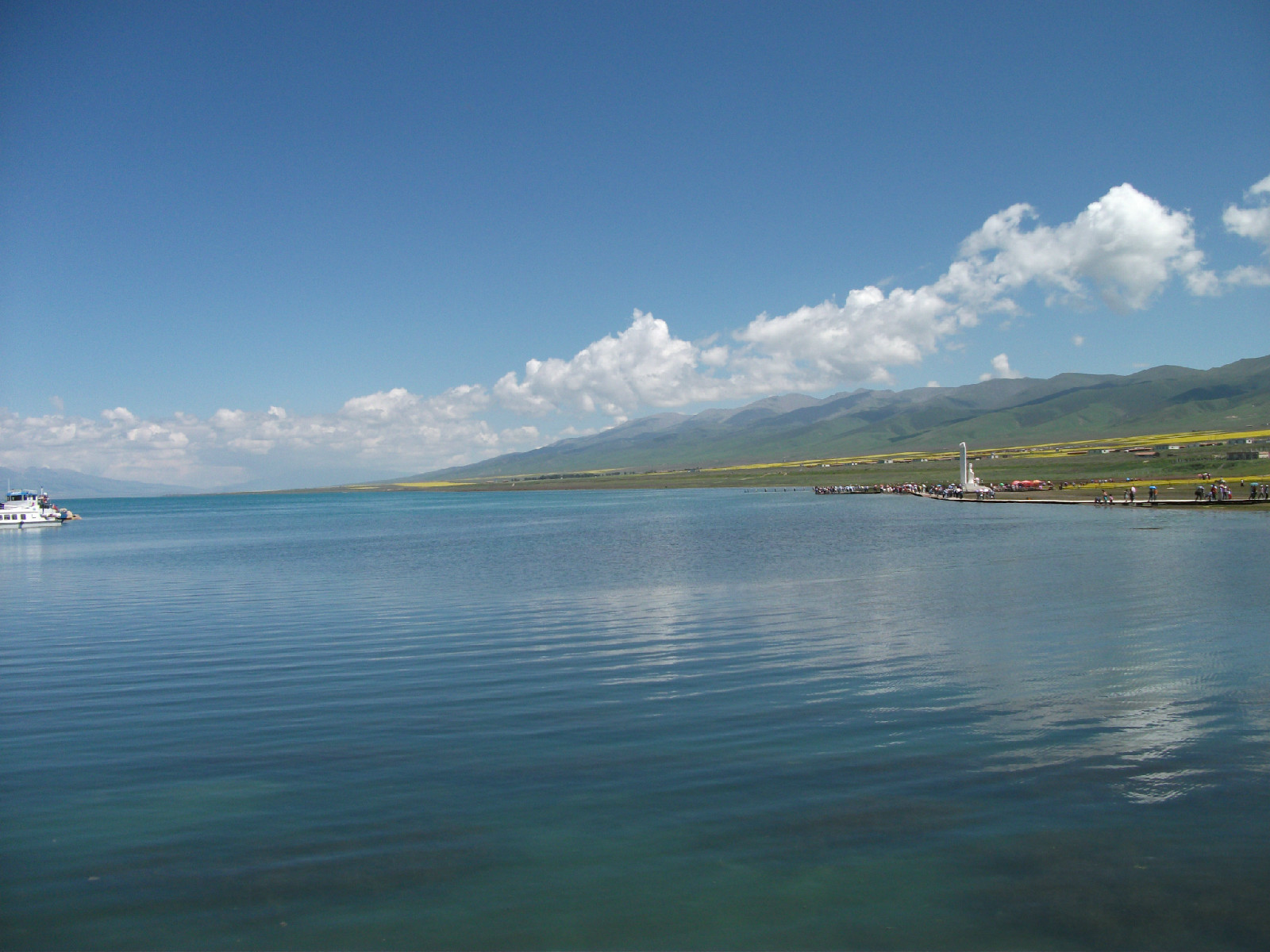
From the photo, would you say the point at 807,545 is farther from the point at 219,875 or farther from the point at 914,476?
the point at 914,476

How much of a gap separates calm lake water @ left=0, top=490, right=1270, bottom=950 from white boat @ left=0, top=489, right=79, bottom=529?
94.8 m

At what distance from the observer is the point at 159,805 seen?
10.5 metres

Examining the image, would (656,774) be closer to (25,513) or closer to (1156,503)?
(1156,503)

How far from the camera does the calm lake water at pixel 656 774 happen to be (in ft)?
24.9

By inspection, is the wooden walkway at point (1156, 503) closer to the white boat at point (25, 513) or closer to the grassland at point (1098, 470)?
the grassland at point (1098, 470)

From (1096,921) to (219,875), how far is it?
800 centimetres

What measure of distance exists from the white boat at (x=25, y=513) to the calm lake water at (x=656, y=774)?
9477 cm

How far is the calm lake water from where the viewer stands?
24.9 feet

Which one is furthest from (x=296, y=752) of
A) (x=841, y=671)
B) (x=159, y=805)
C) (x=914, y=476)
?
(x=914, y=476)

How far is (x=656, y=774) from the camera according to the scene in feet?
35.8

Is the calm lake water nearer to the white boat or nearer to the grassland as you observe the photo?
the grassland

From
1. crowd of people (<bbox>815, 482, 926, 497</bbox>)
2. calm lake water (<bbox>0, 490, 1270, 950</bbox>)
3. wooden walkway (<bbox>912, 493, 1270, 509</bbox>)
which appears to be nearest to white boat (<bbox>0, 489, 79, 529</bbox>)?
calm lake water (<bbox>0, 490, 1270, 950</bbox>)

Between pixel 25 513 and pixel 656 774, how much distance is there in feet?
397

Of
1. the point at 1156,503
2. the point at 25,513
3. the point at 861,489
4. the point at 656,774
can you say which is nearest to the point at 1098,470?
the point at 861,489
